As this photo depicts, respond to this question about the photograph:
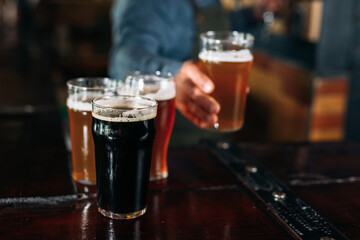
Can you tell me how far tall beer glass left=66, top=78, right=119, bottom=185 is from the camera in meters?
1.01

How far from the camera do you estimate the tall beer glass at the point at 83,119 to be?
3.32ft

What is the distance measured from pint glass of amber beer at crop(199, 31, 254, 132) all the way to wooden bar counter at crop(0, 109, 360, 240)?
0.17 meters

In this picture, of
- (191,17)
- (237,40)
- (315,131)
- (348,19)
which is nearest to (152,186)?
(237,40)

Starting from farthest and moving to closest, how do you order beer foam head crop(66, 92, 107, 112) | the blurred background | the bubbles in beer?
the blurred background < beer foam head crop(66, 92, 107, 112) < the bubbles in beer

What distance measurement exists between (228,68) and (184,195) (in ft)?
1.22

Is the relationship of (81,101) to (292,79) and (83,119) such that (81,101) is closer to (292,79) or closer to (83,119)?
(83,119)

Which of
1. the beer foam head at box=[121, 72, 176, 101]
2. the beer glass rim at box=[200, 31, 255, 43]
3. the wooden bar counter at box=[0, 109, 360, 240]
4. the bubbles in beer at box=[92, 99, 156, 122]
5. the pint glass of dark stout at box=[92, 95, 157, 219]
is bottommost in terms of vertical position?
the wooden bar counter at box=[0, 109, 360, 240]

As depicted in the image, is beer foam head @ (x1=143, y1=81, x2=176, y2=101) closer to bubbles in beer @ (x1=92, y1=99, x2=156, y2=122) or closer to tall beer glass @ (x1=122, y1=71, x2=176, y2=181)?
tall beer glass @ (x1=122, y1=71, x2=176, y2=181)

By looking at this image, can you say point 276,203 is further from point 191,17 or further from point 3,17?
point 3,17

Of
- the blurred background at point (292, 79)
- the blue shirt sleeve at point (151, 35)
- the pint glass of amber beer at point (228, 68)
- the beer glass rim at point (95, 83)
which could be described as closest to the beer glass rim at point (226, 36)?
the pint glass of amber beer at point (228, 68)

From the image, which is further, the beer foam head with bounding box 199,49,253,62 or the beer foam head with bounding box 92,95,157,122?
the beer foam head with bounding box 199,49,253,62

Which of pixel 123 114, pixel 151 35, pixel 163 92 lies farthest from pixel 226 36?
pixel 151 35

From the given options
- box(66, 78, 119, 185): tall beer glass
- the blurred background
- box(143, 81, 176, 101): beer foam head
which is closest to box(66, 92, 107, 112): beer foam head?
box(66, 78, 119, 185): tall beer glass

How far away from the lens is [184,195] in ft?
3.43
